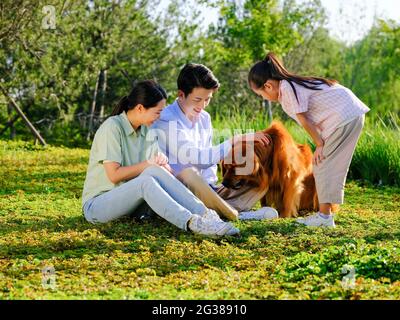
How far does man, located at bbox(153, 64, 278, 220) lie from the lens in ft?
18.3

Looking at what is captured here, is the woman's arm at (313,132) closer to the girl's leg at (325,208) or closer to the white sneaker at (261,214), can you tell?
the girl's leg at (325,208)

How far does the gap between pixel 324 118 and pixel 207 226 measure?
1.31m

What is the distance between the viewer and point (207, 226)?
473cm

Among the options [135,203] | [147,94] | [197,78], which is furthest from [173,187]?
[197,78]

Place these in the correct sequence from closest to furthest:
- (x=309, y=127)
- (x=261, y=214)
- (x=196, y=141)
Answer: (x=309, y=127)
(x=261, y=214)
(x=196, y=141)

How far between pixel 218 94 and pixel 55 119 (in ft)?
13.5

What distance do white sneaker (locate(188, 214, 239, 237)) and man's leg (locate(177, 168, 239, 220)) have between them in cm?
52

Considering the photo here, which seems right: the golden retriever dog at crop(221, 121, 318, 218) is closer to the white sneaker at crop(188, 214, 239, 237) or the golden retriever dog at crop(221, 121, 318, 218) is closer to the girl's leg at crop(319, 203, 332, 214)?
the girl's leg at crop(319, 203, 332, 214)

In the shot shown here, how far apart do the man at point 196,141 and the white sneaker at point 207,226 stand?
23.3 inches

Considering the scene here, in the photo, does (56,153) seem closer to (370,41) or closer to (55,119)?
(55,119)

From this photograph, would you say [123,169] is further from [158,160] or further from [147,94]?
[147,94]

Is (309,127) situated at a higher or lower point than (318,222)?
higher

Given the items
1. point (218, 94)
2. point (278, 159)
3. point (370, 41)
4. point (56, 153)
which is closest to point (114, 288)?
point (278, 159)

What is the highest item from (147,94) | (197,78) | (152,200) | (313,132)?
(197,78)
